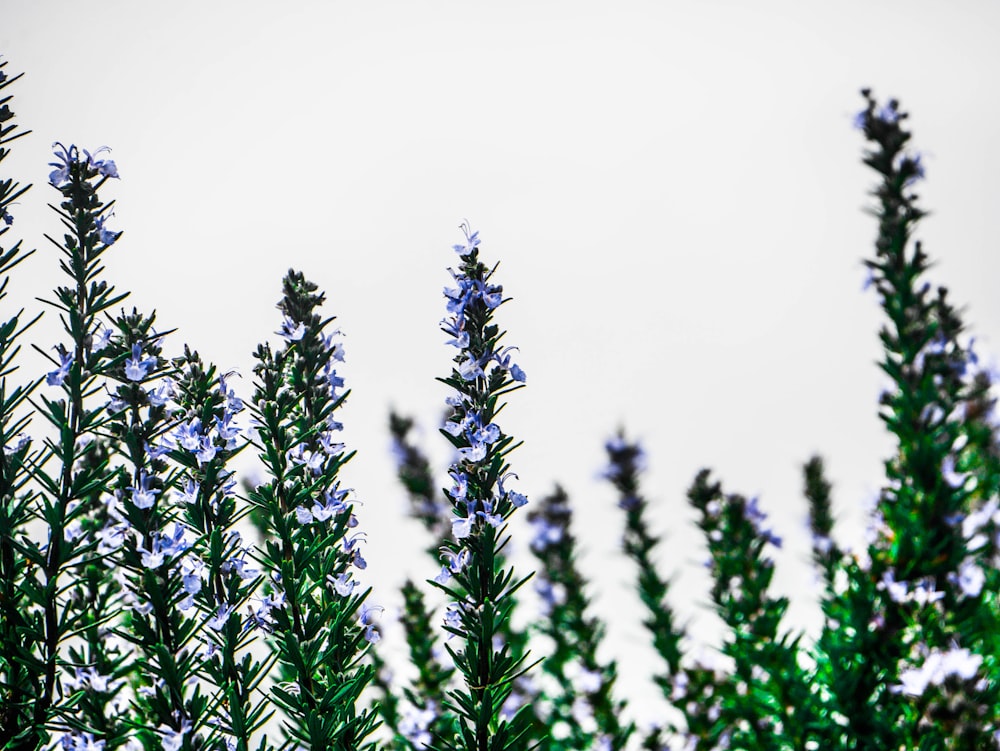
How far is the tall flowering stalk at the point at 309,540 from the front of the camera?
4.49m

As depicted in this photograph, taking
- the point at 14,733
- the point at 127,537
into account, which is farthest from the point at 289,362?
the point at 14,733

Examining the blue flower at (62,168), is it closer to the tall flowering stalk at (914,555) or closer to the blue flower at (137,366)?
the blue flower at (137,366)

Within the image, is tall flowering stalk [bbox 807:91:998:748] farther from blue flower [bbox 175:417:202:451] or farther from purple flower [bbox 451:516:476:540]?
blue flower [bbox 175:417:202:451]

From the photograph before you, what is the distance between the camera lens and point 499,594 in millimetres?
4750

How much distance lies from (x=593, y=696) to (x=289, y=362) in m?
5.49

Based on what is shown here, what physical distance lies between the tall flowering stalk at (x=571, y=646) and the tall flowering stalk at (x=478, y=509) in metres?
4.11

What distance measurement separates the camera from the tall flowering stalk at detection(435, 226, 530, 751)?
4531mm

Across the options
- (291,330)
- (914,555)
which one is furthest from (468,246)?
(914,555)

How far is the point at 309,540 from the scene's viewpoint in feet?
16.3

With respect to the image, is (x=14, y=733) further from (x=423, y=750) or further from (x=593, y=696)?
(x=593, y=696)

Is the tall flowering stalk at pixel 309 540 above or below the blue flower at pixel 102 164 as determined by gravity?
below

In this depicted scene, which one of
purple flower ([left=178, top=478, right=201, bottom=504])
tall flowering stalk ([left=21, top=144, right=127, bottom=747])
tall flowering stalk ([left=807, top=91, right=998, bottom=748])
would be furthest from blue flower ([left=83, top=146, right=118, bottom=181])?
tall flowering stalk ([left=807, top=91, right=998, bottom=748])

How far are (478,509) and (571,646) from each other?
5239 mm

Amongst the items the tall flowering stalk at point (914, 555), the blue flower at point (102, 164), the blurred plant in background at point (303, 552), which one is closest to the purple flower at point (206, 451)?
the blurred plant in background at point (303, 552)
